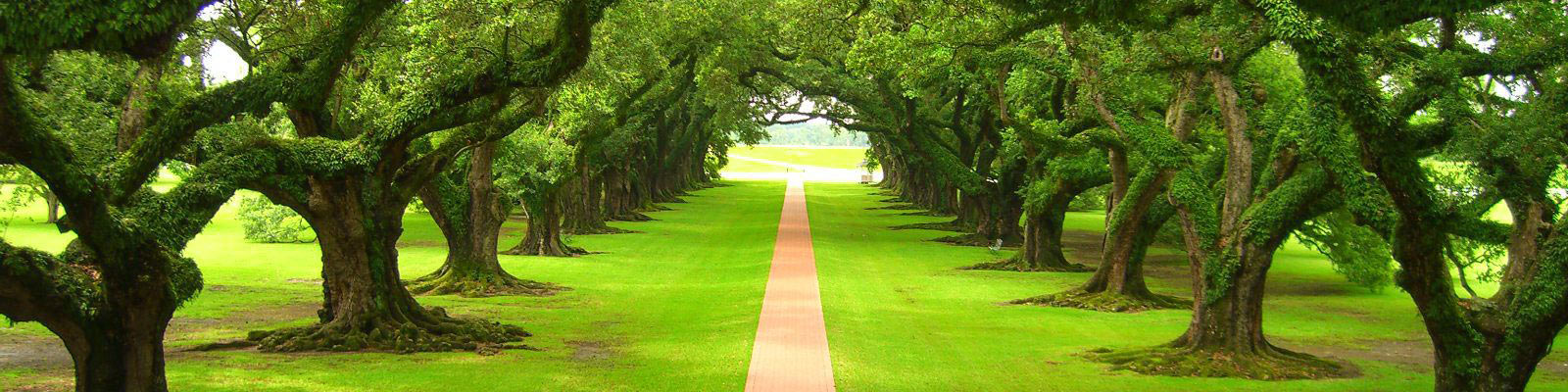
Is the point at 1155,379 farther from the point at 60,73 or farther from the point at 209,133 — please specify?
the point at 60,73

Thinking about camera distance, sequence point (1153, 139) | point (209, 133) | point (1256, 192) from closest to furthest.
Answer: point (209, 133) → point (1256, 192) → point (1153, 139)

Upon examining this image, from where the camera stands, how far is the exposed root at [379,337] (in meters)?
16.2

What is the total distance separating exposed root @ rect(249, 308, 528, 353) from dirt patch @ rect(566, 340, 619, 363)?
1058mm

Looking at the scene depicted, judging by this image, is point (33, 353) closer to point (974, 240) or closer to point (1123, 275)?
point (1123, 275)

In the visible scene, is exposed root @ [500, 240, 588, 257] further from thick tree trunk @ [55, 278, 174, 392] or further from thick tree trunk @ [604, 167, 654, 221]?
thick tree trunk @ [55, 278, 174, 392]

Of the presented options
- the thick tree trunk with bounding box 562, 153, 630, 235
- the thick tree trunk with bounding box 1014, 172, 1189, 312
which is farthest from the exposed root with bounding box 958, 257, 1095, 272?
the thick tree trunk with bounding box 562, 153, 630, 235

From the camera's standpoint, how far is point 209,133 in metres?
15.0

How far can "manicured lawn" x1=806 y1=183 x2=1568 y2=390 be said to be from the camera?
1512 cm

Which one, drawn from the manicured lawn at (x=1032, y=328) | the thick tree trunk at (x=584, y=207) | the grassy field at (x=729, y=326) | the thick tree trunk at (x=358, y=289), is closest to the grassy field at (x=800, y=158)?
the thick tree trunk at (x=584, y=207)

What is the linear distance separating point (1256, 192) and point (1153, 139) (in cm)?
200

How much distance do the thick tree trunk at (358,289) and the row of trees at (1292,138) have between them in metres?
8.38

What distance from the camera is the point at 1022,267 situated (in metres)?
31.2

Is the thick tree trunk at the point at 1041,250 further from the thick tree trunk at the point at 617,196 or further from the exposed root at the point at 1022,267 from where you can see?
the thick tree trunk at the point at 617,196

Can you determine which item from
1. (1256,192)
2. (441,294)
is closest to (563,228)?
(441,294)
